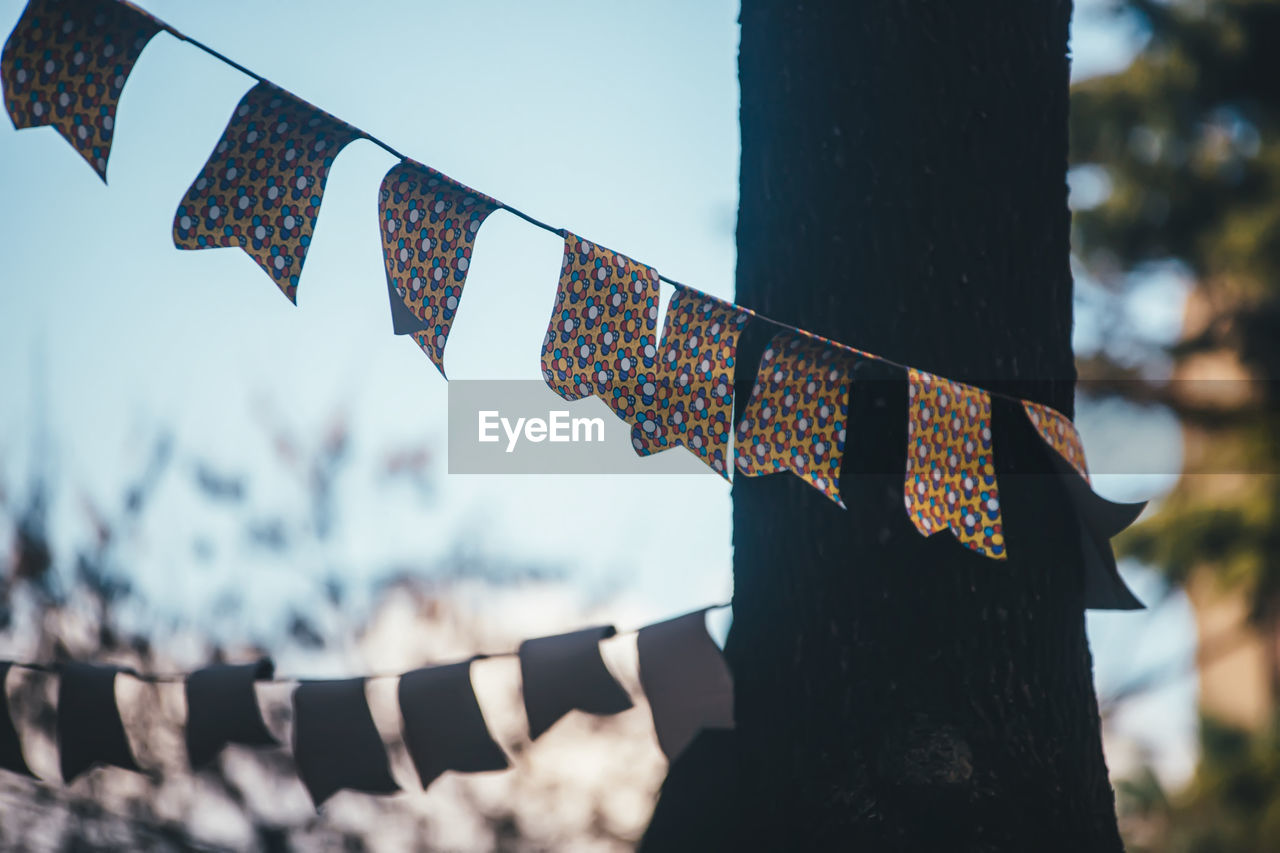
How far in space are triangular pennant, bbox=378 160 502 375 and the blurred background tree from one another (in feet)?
31.2

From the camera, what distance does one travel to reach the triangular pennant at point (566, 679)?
2.34 meters

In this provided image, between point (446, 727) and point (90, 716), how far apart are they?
109cm

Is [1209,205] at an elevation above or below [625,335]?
above

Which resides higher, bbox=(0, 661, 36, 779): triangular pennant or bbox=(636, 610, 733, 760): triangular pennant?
bbox=(636, 610, 733, 760): triangular pennant

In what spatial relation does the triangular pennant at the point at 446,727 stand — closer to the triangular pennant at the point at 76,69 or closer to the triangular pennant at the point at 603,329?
the triangular pennant at the point at 603,329

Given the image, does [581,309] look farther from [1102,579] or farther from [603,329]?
[1102,579]

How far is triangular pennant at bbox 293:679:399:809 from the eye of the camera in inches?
101

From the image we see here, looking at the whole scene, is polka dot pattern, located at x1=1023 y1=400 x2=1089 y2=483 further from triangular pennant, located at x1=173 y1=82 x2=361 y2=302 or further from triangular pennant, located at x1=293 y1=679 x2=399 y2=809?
triangular pennant, located at x1=293 y1=679 x2=399 y2=809

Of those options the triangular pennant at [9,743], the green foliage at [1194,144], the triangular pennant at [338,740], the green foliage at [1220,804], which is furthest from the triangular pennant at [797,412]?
A: the green foliage at [1220,804]

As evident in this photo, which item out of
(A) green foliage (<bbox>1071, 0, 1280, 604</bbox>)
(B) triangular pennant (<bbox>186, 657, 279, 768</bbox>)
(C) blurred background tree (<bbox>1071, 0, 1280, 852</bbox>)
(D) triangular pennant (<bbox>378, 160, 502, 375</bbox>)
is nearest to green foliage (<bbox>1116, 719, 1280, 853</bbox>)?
(C) blurred background tree (<bbox>1071, 0, 1280, 852</bbox>)

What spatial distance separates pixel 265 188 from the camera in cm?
211

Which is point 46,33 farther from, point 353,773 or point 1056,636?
point 1056,636

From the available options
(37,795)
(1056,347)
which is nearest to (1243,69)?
(1056,347)

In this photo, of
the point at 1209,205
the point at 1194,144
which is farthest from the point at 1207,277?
the point at 1194,144
